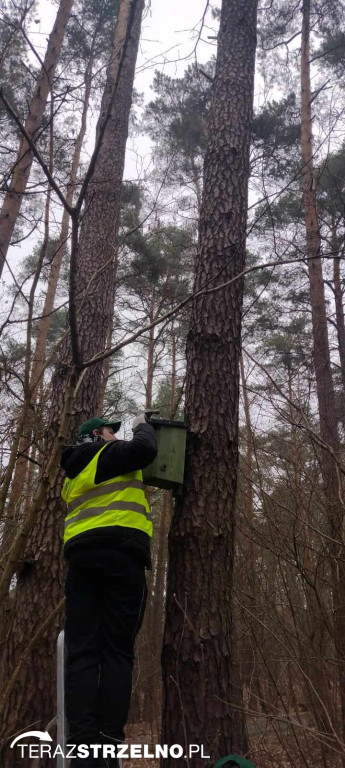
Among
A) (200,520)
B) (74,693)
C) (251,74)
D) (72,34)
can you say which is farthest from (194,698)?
(72,34)

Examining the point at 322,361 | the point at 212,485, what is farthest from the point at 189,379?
the point at 322,361

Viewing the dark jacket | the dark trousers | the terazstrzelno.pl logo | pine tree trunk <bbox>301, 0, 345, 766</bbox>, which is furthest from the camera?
pine tree trunk <bbox>301, 0, 345, 766</bbox>

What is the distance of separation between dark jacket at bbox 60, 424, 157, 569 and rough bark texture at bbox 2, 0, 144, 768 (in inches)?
25.7

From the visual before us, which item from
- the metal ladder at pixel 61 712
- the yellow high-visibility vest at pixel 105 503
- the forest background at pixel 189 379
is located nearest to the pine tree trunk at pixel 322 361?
the forest background at pixel 189 379

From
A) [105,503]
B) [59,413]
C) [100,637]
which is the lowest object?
[100,637]

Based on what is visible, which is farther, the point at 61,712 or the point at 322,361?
the point at 322,361

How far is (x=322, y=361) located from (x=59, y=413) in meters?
5.26

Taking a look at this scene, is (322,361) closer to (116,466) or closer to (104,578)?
(116,466)

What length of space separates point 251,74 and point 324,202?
844cm

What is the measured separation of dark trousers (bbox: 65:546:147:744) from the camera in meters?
2.28

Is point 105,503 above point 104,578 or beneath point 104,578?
above

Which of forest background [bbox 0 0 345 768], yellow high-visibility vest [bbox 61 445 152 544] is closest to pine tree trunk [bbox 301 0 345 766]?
forest background [bbox 0 0 345 768]

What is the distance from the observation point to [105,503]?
2.66 metres

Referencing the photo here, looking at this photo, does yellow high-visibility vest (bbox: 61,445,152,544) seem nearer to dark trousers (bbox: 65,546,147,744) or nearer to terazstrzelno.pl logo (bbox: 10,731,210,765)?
dark trousers (bbox: 65,546,147,744)
